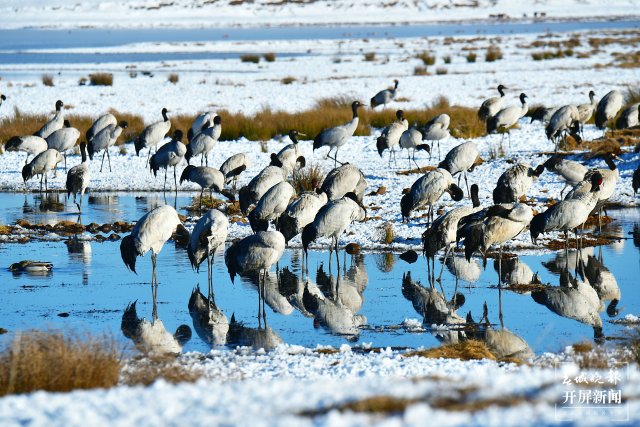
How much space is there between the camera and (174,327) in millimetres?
10656

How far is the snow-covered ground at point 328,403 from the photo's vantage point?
585cm

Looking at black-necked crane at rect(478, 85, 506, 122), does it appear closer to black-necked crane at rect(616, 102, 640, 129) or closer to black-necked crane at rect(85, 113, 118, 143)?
black-necked crane at rect(616, 102, 640, 129)

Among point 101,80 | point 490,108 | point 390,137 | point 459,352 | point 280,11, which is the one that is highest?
point 280,11

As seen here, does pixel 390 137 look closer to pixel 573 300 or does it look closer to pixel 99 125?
pixel 99 125

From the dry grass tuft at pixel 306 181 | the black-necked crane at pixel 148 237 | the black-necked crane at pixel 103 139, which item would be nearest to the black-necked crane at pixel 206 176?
the dry grass tuft at pixel 306 181

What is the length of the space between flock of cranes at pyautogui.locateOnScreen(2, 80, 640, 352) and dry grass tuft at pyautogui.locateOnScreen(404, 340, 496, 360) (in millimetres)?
2617

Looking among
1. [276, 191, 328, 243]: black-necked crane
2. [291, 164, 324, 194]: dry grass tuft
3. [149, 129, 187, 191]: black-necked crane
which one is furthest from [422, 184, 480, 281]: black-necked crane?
[149, 129, 187, 191]: black-necked crane

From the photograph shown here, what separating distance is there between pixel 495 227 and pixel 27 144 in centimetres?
1313

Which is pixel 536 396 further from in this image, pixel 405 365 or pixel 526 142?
pixel 526 142

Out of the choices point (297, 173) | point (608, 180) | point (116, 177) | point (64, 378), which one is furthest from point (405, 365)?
point (116, 177)

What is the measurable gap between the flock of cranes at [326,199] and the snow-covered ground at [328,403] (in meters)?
4.46

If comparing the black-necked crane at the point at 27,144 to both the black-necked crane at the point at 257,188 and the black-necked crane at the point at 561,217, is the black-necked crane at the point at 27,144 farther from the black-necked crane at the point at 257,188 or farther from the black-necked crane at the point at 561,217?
the black-necked crane at the point at 561,217

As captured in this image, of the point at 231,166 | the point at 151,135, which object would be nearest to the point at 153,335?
the point at 231,166

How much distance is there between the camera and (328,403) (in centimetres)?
627
